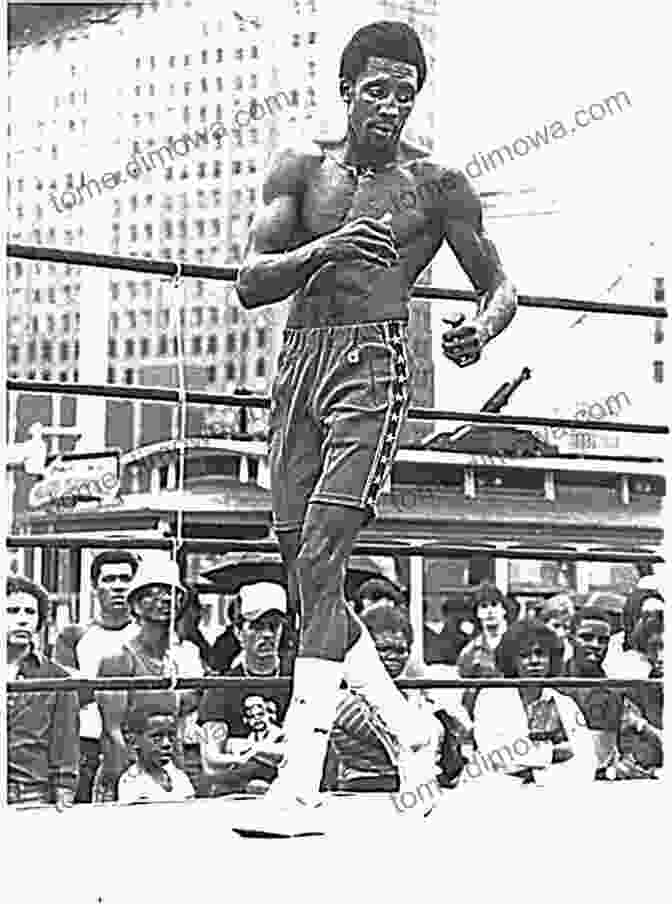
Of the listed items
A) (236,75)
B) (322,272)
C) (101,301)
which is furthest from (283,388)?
(101,301)

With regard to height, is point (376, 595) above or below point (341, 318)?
below

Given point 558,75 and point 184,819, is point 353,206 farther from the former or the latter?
point 558,75

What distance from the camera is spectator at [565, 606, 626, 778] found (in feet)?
10.4

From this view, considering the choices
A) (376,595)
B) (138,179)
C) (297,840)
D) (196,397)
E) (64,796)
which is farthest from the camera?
(138,179)

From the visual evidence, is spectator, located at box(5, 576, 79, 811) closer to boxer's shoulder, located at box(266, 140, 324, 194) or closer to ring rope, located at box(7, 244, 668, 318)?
ring rope, located at box(7, 244, 668, 318)

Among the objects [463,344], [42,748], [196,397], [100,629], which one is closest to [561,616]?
[100,629]

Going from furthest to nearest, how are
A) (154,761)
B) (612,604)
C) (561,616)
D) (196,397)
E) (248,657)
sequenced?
1. (612,604)
2. (561,616)
3. (248,657)
4. (154,761)
5. (196,397)

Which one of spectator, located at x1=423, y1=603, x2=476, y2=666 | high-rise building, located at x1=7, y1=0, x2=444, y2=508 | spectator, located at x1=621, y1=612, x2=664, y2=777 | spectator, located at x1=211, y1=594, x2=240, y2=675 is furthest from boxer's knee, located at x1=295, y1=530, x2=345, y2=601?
high-rise building, located at x1=7, y1=0, x2=444, y2=508

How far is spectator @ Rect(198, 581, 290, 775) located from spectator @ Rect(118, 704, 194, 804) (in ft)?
0.46

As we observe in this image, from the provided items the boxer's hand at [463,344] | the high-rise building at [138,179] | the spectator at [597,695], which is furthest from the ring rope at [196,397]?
the high-rise building at [138,179]

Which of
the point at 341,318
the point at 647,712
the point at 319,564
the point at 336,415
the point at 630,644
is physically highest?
the point at 341,318

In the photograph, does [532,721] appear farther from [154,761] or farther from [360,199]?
[360,199]

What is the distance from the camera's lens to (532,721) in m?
3.15

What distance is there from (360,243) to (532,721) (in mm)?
1599
